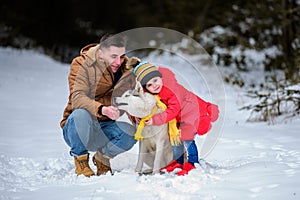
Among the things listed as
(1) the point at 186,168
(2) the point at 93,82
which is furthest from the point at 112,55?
(1) the point at 186,168

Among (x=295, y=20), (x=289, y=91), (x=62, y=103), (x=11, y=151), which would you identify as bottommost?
(x=11, y=151)

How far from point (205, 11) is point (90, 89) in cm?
964

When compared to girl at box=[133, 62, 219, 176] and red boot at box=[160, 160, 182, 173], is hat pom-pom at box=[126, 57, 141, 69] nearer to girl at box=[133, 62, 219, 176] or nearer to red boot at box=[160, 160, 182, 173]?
girl at box=[133, 62, 219, 176]

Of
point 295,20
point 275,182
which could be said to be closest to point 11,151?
point 275,182

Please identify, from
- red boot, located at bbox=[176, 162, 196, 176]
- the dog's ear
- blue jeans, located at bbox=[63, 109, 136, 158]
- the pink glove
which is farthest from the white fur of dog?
the pink glove

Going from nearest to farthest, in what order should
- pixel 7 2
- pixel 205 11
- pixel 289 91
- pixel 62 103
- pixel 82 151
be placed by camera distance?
1. pixel 82 151
2. pixel 289 91
3. pixel 62 103
4. pixel 205 11
5. pixel 7 2

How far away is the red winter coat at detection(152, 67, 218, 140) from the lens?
11.2 ft

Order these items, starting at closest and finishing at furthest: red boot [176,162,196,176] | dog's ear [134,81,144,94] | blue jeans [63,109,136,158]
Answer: dog's ear [134,81,144,94] < red boot [176,162,196,176] < blue jeans [63,109,136,158]

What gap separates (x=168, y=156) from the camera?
3592 millimetres

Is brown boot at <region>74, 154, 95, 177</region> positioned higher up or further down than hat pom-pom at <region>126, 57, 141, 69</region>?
further down

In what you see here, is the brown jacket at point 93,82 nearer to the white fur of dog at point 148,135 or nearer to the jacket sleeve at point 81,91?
the jacket sleeve at point 81,91

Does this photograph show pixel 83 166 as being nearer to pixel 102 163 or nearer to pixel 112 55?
pixel 102 163

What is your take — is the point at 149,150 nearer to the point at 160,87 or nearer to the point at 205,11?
the point at 160,87

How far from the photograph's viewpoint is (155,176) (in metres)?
3.45
